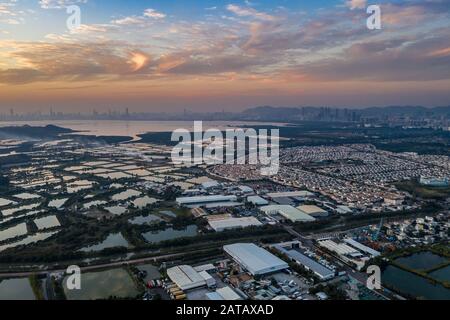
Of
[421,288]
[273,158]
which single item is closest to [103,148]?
[273,158]

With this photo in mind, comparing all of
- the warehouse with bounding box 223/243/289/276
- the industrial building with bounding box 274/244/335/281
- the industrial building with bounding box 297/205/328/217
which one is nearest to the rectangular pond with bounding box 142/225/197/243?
the warehouse with bounding box 223/243/289/276

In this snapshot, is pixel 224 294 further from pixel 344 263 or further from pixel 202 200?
pixel 202 200

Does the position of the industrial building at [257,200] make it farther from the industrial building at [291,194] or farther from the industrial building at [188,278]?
the industrial building at [188,278]

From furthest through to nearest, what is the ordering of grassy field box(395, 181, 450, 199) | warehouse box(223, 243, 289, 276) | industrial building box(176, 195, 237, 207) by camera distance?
grassy field box(395, 181, 450, 199), industrial building box(176, 195, 237, 207), warehouse box(223, 243, 289, 276)

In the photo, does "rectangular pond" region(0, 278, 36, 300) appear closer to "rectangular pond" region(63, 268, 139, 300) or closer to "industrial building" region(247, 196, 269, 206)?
"rectangular pond" region(63, 268, 139, 300)

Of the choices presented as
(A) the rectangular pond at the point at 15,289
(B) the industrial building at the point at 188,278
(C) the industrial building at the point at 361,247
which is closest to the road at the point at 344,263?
(C) the industrial building at the point at 361,247

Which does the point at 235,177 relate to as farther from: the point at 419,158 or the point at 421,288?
the point at 419,158
